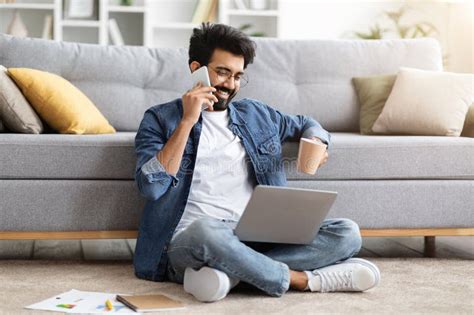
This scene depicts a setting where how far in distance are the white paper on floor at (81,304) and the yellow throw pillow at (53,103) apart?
3.06 feet

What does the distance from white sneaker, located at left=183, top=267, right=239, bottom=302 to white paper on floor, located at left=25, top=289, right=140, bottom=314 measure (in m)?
0.23

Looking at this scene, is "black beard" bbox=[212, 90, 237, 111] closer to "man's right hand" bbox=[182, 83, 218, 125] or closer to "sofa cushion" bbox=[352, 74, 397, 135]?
"man's right hand" bbox=[182, 83, 218, 125]

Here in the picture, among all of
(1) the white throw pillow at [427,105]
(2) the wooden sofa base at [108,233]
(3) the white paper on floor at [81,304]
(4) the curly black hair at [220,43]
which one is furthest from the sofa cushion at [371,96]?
(3) the white paper on floor at [81,304]

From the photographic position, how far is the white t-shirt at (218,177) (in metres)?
2.64

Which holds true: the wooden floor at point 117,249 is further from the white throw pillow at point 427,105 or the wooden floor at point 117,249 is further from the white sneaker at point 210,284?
the white sneaker at point 210,284

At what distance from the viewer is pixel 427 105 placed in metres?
3.49

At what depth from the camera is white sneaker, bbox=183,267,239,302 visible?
2.37 metres

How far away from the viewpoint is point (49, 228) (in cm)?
293

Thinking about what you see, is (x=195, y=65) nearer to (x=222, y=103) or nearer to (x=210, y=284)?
(x=222, y=103)

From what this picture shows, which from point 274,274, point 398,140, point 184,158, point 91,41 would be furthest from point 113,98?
point 91,41

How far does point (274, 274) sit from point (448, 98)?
1439 millimetres

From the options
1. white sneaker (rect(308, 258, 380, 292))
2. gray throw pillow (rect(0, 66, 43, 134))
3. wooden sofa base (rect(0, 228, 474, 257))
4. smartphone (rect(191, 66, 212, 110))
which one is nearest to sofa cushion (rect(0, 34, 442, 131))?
gray throw pillow (rect(0, 66, 43, 134))

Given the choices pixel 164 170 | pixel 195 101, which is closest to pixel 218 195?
pixel 164 170

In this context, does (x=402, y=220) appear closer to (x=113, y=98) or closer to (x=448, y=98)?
(x=448, y=98)
